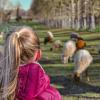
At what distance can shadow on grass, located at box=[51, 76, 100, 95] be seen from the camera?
10898 mm

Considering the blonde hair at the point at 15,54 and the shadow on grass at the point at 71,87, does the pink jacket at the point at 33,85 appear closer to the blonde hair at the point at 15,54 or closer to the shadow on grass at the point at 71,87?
the blonde hair at the point at 15,54

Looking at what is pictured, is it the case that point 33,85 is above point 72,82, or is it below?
above

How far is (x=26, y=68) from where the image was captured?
3283 millimetres

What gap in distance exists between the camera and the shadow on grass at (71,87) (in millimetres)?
10898

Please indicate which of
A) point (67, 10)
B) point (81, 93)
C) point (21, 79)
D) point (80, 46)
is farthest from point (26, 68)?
point (67, 10)

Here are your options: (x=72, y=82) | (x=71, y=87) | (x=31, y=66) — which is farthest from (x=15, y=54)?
(x=72, y=82)

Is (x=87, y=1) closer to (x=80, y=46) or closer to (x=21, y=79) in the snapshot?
(x=80, y=46)

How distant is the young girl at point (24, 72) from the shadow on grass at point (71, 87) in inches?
291

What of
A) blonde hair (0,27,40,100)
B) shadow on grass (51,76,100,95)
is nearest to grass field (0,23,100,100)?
shadow on grass (51,76,100,95)

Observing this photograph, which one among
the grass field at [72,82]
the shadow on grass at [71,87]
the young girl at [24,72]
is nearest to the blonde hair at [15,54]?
the young girl at [24,72]

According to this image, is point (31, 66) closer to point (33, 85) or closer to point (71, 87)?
point (33, 85)

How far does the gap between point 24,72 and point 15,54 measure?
6.2 inches

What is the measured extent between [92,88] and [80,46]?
5.09 meters

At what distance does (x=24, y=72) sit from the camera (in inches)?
129
